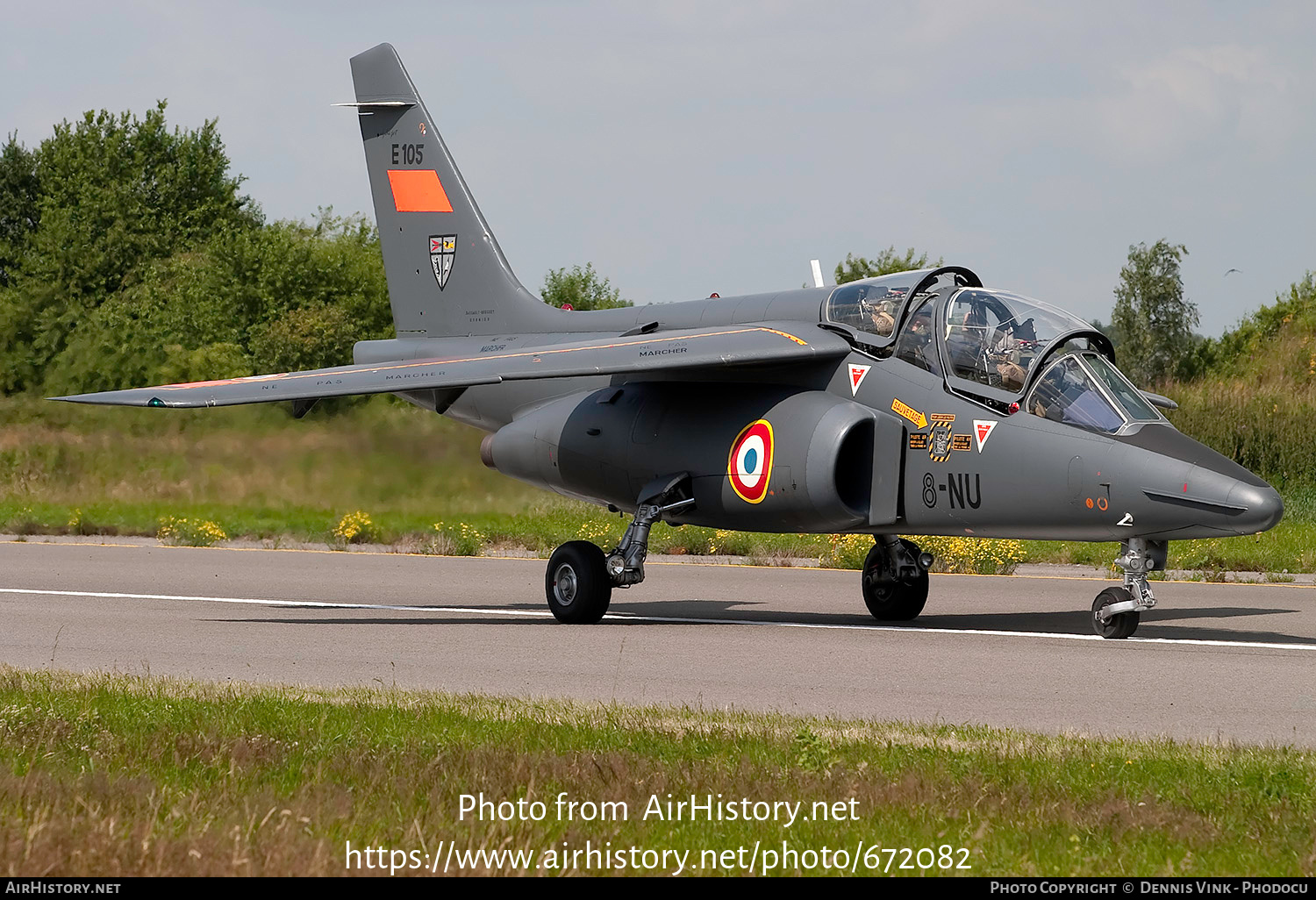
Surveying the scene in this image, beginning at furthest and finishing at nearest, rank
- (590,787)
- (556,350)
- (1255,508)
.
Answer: (556,350) < (1255,508) < (590,787)

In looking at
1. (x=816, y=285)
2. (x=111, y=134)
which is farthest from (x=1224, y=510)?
(x=111, y=134)

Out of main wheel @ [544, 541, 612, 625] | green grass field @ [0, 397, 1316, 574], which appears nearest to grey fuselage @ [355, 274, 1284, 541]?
main wheel @ [544, 541, 612, 625]

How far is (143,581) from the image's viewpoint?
1973cm

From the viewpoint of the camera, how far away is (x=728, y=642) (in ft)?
44.2

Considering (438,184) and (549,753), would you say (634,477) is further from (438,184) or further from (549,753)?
(549,753)

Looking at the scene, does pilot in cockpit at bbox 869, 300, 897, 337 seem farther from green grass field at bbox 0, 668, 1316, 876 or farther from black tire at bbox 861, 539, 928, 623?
green grass field at bbox 0, 668, 1316, 876

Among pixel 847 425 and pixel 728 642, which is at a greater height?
pixel 847 425

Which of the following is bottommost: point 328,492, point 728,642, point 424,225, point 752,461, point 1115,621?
point 728,642

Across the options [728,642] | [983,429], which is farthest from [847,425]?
[728,642]

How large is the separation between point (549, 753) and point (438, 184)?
12720 mm

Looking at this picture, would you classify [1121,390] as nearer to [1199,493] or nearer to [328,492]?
[1199,493]

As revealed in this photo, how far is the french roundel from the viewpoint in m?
14.2

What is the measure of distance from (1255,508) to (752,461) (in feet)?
15.2

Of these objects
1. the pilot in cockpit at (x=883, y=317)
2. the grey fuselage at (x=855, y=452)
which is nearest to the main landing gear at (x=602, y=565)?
the grey fuselage at (x=855, y=452)
